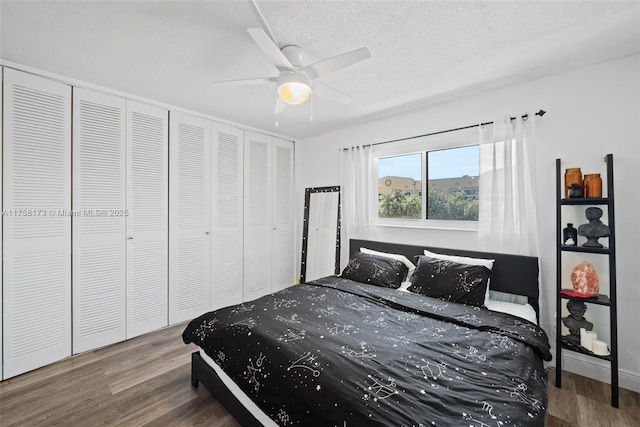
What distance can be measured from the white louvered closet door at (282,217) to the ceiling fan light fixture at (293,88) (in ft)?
8.19

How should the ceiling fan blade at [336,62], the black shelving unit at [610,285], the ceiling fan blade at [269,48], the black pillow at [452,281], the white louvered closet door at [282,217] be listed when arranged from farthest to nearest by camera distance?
1. the white louvered closet door at [282,217]
2. the black pillow at [452,281]
3. the black shelving unit at [610,285]
4. the ceiling fan blade at [336,62]
5. the ceiling fan blade at [269,48]

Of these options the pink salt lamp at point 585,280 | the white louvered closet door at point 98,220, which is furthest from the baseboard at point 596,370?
the white louvered closet door at point 98,220

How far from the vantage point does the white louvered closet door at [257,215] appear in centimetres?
396

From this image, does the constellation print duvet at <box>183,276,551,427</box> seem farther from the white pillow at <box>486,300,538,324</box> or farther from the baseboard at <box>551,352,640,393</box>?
the baseboard at <box>551,352,640,393</box>

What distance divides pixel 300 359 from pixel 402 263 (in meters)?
1.82

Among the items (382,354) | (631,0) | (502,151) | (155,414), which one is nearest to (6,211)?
(155,414)

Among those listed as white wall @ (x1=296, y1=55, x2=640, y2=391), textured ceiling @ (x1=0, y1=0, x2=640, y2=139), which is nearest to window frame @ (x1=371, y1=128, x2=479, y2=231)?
white wall @ (x1=296, y1=55, x2=640, y2=391)

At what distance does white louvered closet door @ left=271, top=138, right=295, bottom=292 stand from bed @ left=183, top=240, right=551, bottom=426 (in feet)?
5.77

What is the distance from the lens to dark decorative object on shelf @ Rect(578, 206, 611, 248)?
6.63 ft

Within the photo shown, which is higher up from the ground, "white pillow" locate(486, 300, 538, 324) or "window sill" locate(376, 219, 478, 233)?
"window sill" locate(376, 219, 478, 233)

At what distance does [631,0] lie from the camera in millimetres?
1571

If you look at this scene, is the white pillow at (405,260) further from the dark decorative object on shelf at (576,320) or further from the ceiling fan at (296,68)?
the ceiling fan at (296,68)

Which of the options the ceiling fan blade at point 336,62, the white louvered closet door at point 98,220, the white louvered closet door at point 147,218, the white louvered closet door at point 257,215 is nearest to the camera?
the ceiling fan blade at point 336,62

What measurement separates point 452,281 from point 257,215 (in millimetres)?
2672
